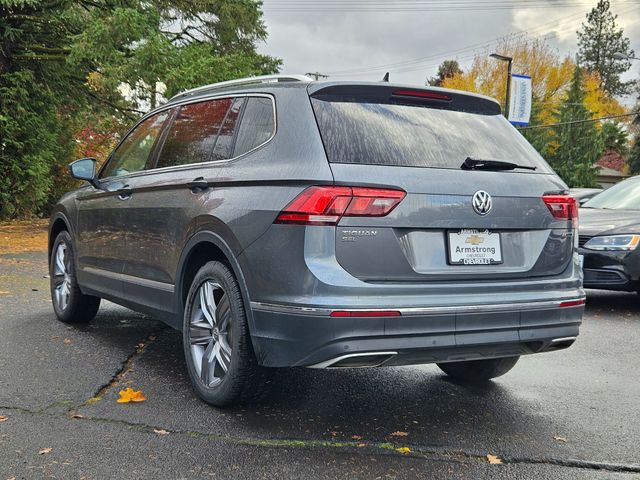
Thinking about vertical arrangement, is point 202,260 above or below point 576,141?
below

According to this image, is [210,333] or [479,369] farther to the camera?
[479,369]

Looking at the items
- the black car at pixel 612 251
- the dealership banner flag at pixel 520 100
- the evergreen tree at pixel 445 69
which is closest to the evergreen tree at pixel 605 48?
the evergreen tree at pixel 445 69

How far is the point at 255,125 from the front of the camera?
3.92 meters

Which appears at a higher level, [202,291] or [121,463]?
[202,291]

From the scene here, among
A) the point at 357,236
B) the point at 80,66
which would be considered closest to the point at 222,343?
the point at 357,236

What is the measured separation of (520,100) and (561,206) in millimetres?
23634

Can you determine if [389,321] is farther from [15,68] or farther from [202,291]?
[15,68]

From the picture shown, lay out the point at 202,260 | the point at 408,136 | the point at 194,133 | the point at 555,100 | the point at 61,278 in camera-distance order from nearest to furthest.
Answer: the point at 408,136, the point at 202,260, the point at 194,133, the point at 61,278, the point at 555,100

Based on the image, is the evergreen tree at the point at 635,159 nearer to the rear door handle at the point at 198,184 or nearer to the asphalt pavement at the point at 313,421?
the asphalt pavement at the point at 313,421

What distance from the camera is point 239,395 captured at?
3707 millimetres

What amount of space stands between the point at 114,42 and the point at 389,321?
14.3 meters

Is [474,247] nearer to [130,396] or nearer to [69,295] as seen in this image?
[130,396]

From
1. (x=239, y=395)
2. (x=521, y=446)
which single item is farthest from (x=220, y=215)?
(x=521, y=446)

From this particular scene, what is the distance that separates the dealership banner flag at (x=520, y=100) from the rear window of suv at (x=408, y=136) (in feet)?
75.3
